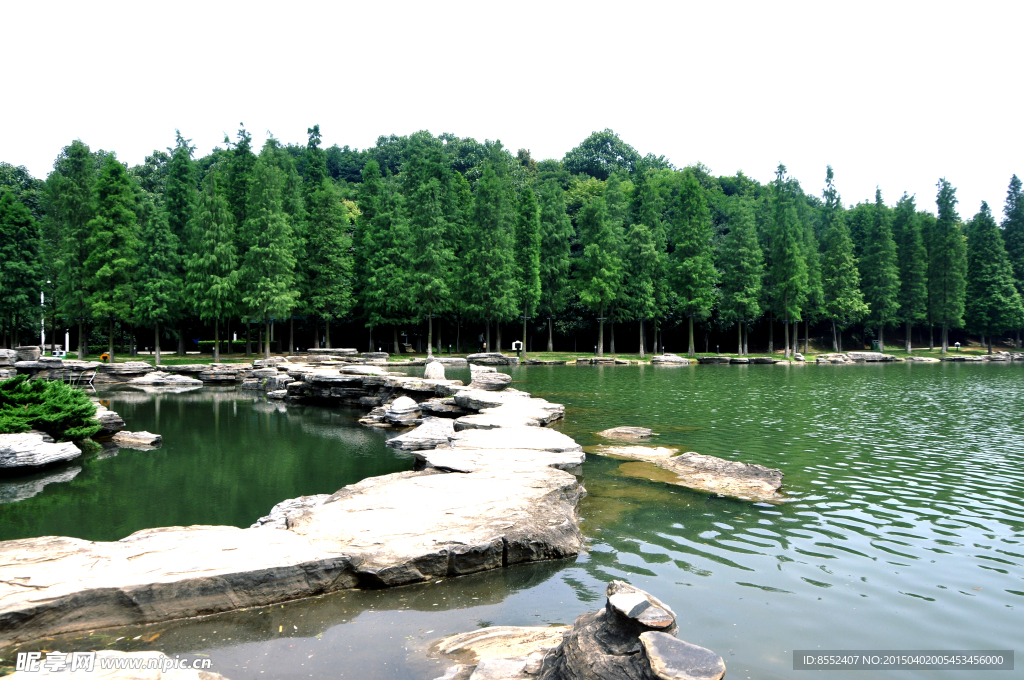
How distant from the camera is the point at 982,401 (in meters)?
19.5

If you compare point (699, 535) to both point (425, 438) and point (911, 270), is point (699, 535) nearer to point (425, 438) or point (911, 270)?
point (425, 438)

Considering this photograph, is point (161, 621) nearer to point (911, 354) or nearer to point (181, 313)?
point (181, 313)

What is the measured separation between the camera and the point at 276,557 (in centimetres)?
562

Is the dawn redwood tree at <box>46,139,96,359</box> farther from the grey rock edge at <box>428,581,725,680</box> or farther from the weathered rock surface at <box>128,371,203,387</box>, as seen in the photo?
the grey rock edge at <box>428,581,725,680</box>

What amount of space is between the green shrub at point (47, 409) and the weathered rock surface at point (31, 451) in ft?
1.59

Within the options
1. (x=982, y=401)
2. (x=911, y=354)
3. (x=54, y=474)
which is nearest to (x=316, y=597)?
(x=54, y=474)

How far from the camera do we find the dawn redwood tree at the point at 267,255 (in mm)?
36906

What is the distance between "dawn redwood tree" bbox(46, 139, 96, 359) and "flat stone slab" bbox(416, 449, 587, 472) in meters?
33.8

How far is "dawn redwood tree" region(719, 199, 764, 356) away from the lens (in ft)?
151

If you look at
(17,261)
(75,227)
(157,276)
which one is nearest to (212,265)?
(157,276)

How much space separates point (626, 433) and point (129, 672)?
→ 11.2 metres

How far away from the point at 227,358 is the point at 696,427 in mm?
32533

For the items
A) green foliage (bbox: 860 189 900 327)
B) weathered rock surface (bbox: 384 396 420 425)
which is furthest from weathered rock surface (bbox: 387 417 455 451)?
green foliage (bbox: 860 189 900 327)

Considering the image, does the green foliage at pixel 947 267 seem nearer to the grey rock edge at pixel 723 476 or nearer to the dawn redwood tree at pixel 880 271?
the dawn redwood tree at pixel 880 271
